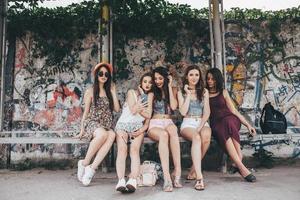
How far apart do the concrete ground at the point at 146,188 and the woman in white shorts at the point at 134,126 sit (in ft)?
1.13

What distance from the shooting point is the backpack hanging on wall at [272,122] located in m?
6.21

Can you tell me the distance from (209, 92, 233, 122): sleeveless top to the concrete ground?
0.91 m

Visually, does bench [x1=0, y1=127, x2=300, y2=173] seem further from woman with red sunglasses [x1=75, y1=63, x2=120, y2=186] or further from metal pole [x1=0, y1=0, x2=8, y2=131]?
metal pole [x1=0, y1=0, x2=8, y2=131]

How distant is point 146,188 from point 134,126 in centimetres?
91

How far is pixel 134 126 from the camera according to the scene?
5387mm

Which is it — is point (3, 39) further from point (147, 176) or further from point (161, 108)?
point (147, 176)

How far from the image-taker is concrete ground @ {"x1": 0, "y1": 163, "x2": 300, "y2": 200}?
4535 millimetres

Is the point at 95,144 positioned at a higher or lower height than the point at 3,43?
lower

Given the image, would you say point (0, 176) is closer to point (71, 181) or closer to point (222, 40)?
point (71, 181)

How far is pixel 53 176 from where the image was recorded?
5938 mm

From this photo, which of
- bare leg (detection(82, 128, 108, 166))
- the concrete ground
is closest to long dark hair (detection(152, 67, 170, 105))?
bare leg (detection(82, 128, 108, 166))

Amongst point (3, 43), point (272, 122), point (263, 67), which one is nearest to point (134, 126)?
point (272, 122)

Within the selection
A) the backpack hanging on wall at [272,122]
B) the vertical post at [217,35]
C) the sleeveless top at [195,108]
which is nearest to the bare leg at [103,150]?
the sleeveless top at [195,108]

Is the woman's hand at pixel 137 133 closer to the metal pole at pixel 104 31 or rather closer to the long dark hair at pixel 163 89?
the long dark hair at pixel 163 89
